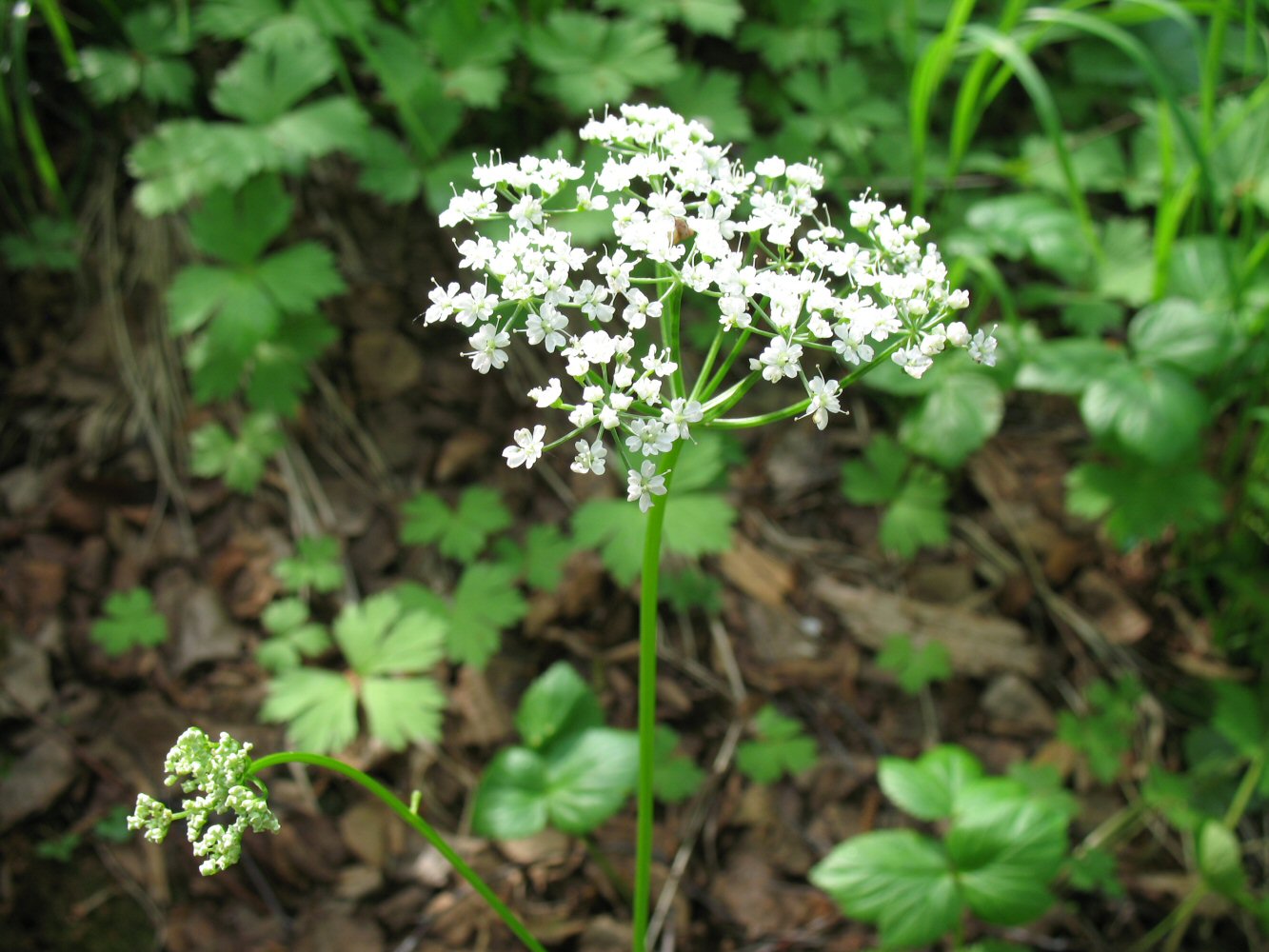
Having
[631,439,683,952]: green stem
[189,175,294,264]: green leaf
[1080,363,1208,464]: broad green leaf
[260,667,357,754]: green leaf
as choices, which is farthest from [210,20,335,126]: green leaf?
[1080,363,1208,464]: broad green leaf

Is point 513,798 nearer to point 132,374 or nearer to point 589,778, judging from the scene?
point 589,778

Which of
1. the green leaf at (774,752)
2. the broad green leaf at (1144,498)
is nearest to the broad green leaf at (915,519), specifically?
the broad green leaf at (1144,498)

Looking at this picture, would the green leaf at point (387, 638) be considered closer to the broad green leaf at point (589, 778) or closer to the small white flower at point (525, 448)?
the broad green leaf at point (589, 778)

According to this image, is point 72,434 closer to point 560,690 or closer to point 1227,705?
point 560,690

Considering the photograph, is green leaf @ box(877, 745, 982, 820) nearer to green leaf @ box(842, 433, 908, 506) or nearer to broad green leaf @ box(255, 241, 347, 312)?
green leaf @ box(842, 433, 908, 506)

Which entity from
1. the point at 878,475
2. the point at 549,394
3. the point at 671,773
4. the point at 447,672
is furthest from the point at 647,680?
the point at 878,475

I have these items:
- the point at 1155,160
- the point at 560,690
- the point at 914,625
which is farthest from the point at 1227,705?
the point at 560,690
